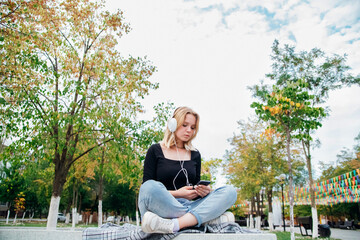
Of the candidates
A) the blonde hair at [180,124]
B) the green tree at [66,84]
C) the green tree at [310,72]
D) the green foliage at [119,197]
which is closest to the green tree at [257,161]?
the green tree at [310,72]

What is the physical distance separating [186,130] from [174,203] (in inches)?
37.7

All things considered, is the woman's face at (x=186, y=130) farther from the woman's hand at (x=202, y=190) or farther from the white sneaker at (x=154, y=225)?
the white sneaker at (x=154, y=225)

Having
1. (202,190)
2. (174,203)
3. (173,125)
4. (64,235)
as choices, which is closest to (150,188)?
(174,203)

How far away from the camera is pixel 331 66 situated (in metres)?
15.8

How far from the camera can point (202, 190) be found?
2344 millimetres

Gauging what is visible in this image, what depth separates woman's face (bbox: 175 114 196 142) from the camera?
113 inches

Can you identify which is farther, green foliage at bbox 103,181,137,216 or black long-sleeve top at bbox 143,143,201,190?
green foliage at bbox 103,181,137,216

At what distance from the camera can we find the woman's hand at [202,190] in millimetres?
2314

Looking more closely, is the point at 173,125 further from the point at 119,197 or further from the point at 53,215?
the point at 119,197

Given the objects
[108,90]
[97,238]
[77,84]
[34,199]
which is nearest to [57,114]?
[77,84]

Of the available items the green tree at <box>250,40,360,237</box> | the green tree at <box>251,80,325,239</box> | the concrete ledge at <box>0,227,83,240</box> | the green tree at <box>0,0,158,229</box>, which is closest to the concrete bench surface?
the concrete ledge at <box>0,227,83,240</box>

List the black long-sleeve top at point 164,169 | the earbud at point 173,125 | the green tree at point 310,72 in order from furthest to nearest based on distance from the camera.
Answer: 1. the green tree at point 310,72
2. the earbud at point 173,125
3. the black long-sleeve top at point 164,169

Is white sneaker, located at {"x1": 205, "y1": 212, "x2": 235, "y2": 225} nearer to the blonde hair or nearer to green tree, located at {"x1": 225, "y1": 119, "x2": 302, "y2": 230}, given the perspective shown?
the blonde hair

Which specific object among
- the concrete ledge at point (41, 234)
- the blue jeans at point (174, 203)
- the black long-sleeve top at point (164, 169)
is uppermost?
the black long-sleeve top at point (164, 169)
